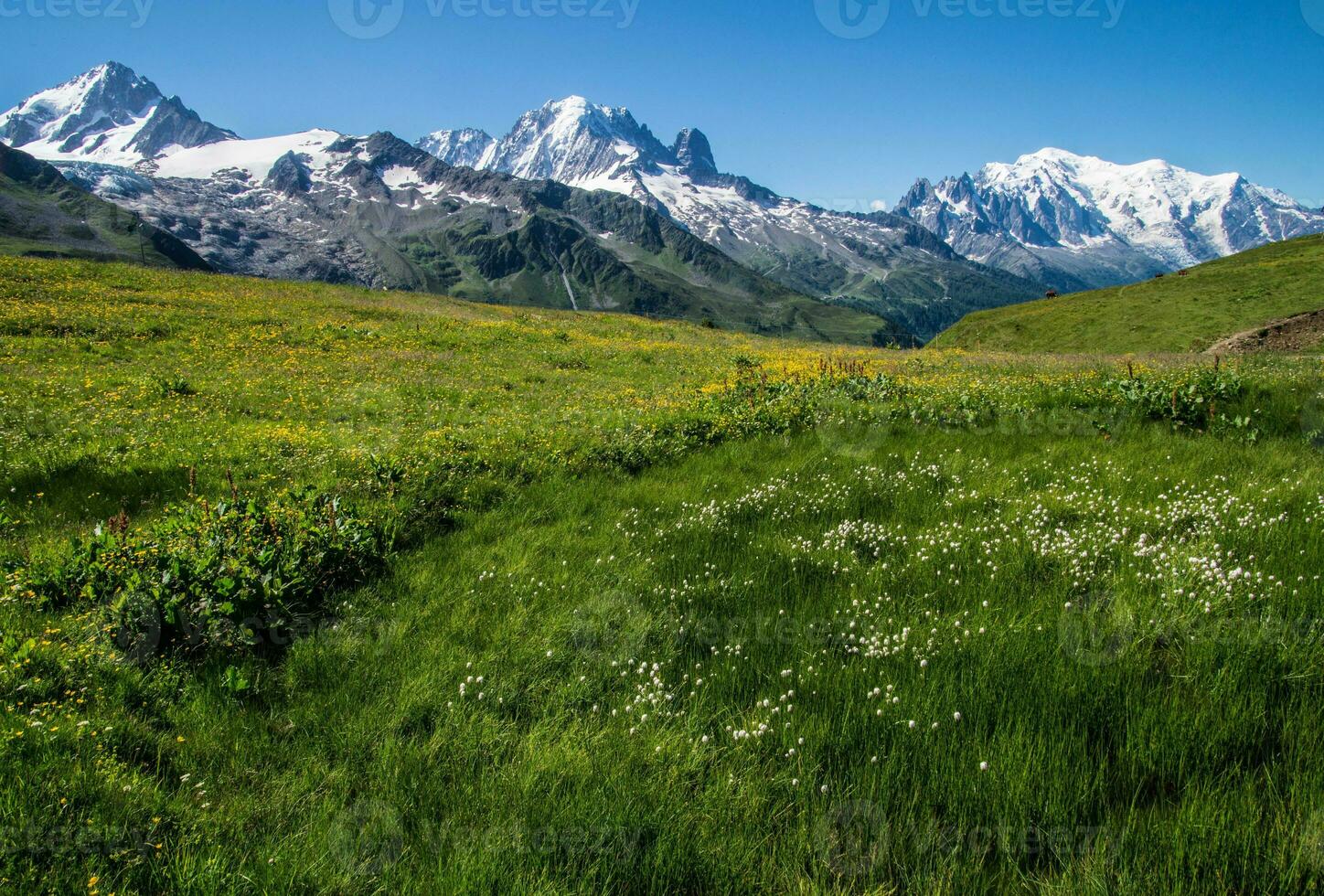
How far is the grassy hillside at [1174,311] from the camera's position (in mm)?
57375

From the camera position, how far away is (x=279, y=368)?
18.8m

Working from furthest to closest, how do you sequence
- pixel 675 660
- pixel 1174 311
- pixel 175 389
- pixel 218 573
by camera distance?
pixel 1174 311
pixel 175 389
pixel 218 573
pixel 675 660

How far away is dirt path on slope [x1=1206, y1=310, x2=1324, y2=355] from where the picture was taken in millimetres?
24453

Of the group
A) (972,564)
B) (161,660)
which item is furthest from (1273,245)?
(161,660)

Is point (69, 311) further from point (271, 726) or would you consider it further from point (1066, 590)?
point (1066, 590)

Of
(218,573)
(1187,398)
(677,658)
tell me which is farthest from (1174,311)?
(218,573)

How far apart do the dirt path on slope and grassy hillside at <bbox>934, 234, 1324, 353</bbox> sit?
78.9 ft

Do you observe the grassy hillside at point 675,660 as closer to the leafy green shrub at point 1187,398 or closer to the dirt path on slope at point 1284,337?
the leafy green shrub at point 1187,398

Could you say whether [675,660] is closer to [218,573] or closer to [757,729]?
[757,729]

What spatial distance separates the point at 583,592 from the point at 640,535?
1.47 metres

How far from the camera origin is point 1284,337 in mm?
25891

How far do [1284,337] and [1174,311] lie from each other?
47284mm

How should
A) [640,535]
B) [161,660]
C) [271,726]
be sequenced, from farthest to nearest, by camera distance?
1. [640,535]
2. [161,660]
3. [271,726]

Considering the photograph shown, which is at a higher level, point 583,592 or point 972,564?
point 972,564
